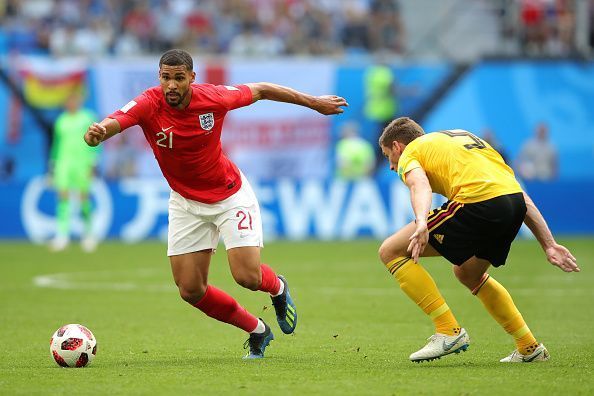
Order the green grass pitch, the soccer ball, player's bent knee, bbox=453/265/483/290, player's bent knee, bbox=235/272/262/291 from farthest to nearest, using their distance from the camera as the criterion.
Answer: player's bent knee, bbox=235/272/262/291 → player's bent knee, bbox=453/265/483/290 → the soccer ball → the green grass pitch

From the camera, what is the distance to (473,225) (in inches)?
318

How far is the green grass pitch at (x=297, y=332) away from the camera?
732 centimetres

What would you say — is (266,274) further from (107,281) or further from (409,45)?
(409,45)

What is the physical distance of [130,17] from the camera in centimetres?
2825

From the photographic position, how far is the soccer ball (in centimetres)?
814

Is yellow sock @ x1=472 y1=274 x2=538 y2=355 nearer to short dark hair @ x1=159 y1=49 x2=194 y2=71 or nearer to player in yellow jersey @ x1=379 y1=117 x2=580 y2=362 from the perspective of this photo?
player in yellow jersey @ x1=379 y1=117 x2=580 y2=362

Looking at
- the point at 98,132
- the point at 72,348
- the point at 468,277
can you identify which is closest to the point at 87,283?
the point at 72,348

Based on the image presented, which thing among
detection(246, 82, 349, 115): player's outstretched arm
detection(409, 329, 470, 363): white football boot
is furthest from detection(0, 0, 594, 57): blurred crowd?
detection(409, 329, 470, 363): white football boot

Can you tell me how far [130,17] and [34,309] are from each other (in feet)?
55.2

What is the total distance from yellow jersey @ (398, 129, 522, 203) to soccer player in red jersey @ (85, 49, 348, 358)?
3.56 feet

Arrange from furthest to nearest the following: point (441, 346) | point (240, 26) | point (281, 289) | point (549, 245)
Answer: point (240, 26) → point (281, 289) → point (549, 245) → point (441, 346)

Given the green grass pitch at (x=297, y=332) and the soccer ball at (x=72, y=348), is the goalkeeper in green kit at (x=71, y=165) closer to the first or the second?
the green grass pitch at (x=297, y=332)

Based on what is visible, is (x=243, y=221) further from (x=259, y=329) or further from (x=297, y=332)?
(x=297, y=332)

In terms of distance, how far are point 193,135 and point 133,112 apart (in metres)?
0.50
